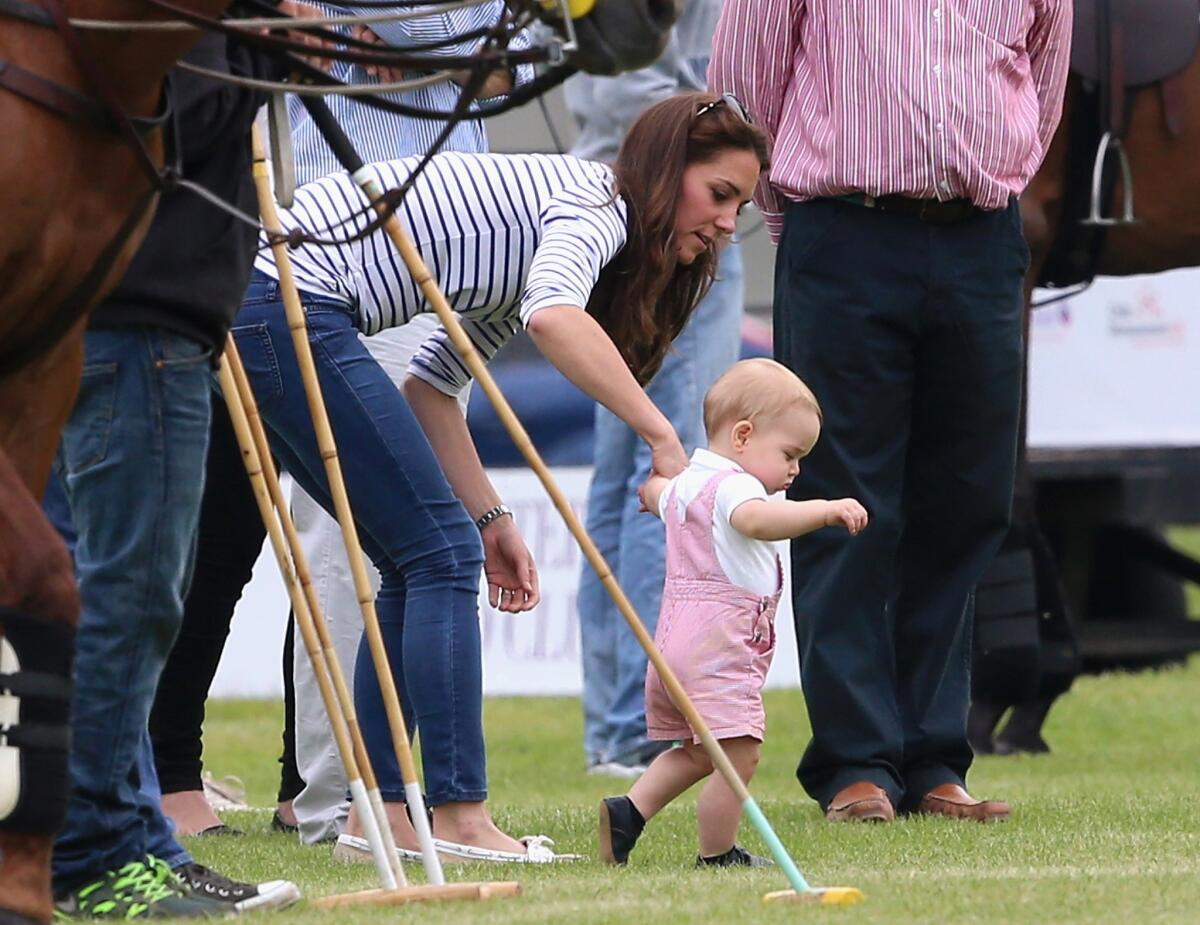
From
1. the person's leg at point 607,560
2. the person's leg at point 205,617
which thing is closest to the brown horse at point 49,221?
the person's leg at point 205,617

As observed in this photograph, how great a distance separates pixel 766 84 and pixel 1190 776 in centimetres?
252

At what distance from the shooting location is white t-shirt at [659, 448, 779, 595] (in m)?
4.39

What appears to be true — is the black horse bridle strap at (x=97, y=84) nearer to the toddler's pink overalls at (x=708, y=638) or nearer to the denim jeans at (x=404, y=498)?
the denim jeans at (x=404, y=498)

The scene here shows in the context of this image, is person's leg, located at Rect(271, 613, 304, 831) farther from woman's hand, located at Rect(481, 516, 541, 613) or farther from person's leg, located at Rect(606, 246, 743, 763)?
person's leg, located at Rect(606, 246, 743, 763)

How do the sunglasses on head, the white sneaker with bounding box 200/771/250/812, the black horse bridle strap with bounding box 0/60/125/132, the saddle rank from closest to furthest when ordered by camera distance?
1. the black horse bridle strap with bounding box 0/60/125/132
2. the sunglasses on head
3. the white sneaker with bounding box 200/771/250/812
4. the saddle

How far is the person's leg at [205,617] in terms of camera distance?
5.97 m

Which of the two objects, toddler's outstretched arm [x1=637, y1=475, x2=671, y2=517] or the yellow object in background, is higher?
the yellow object in background

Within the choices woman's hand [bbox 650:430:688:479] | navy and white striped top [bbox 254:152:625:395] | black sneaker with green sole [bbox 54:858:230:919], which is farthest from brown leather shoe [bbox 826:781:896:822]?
black sneaker with green sole [bbox 54:858:230:919]

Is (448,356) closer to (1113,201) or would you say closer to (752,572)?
(752,572)

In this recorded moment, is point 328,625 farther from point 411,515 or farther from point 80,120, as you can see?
point 80,120

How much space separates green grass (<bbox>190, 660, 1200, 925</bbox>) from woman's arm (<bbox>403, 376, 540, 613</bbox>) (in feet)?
1.90

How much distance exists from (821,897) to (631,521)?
411cm

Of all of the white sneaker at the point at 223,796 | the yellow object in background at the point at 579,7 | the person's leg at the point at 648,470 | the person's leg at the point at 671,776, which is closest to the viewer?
the yellow object in background at the point at 579,7

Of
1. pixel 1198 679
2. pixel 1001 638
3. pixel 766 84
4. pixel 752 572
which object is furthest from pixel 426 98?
pixel 1198 679
